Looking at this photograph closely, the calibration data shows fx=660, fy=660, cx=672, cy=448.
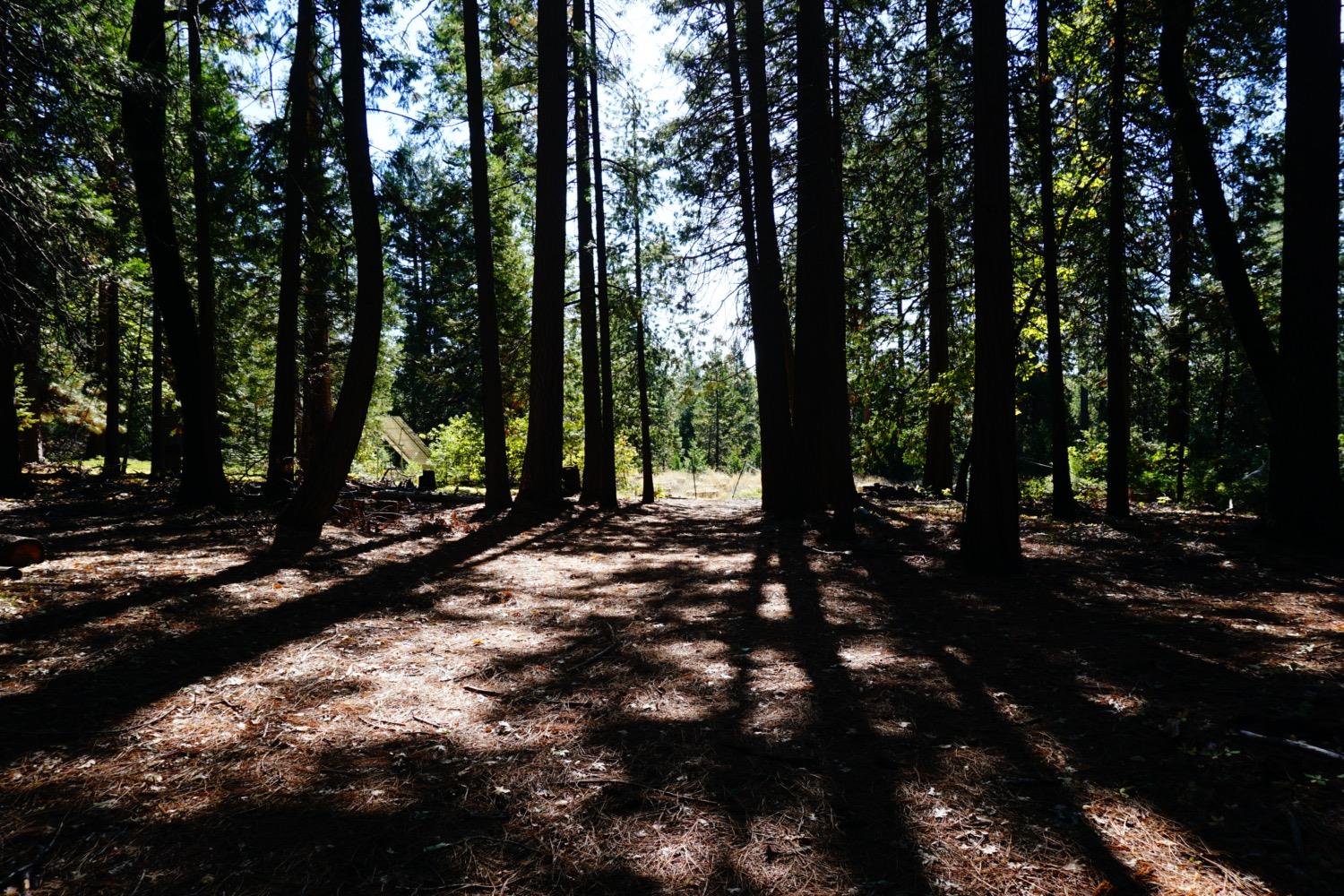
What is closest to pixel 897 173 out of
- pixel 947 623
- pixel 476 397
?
pixel 947 623

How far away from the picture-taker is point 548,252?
11.6 meters

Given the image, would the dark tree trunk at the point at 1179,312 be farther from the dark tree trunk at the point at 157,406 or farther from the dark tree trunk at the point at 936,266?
the dark tree trunk at the point at 157,406

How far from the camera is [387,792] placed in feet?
9.00

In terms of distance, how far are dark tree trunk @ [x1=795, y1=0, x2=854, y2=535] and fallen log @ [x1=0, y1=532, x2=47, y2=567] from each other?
8274 millimetres

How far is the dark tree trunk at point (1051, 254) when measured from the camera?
11.1 meters

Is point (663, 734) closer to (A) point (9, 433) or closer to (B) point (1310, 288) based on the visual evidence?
(B) point (1310, 288)

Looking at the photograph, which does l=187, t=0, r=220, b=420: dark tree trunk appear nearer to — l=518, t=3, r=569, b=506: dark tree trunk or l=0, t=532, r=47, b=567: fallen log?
l=0, t=532, r=47, b=567: fallen log

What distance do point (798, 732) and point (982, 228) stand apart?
5.44m

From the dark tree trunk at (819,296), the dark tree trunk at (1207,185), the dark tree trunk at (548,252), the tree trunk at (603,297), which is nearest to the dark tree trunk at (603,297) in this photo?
the tree trunk at (603,297)

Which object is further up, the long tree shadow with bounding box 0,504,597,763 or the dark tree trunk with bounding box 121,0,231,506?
the dark tree trunk with bounding box 121,0,231,506

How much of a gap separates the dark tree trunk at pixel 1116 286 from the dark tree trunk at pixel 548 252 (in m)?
8.98

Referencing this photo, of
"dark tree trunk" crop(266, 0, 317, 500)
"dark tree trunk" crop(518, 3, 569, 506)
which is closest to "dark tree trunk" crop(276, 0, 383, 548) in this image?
"dark tree trunk" crop(266, 0, 317, 500)

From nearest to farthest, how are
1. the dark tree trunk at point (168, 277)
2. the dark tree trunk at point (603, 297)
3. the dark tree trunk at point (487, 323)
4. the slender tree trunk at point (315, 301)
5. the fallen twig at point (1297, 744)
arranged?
1. the fallen twig at point (1297, 744)
2. the dark tree trunk at point (168, 277)
3. the slender tree trunk at point (315, 301)
4. the dark tree trunk at point (487, 323)
5. the dark tree trunk at point (603, 297)

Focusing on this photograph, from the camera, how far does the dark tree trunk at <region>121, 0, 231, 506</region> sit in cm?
918
